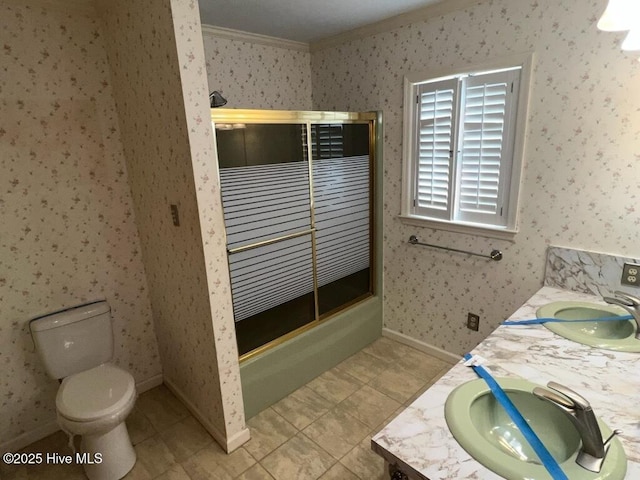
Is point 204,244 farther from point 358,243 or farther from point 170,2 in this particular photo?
point 358,243

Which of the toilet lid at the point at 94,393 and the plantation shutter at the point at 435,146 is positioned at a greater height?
the plantation shutter at the point at 435,146

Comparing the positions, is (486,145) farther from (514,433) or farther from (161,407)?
(161,407)

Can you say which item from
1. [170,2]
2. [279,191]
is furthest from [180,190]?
[170,2]

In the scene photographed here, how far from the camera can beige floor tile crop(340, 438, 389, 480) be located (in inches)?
68.4

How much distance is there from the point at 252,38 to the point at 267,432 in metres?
2.53

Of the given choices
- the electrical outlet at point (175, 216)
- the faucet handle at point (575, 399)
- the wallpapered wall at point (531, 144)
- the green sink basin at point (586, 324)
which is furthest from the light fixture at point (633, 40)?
the electrical outlet at point (175, 216)

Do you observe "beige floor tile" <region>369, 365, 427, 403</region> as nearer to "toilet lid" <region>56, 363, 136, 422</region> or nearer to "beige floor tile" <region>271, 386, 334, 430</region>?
"beige floor tile" <region>271, 386, 334, 430</region>

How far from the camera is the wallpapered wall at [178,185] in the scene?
1.47 m

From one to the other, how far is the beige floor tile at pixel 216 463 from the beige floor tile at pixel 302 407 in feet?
1.06

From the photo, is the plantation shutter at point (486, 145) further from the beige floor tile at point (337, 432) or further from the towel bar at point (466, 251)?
the beige floor tile at point (337, 432)

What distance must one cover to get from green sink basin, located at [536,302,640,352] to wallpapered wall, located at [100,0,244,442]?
1469mm

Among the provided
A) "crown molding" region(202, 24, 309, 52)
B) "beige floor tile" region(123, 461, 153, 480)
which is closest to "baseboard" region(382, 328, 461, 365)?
"beige floor tile" region(123, 461, 153, 480)

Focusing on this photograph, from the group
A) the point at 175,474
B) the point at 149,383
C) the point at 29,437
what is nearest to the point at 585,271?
the point at 175,474

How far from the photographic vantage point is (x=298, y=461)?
182 cm
